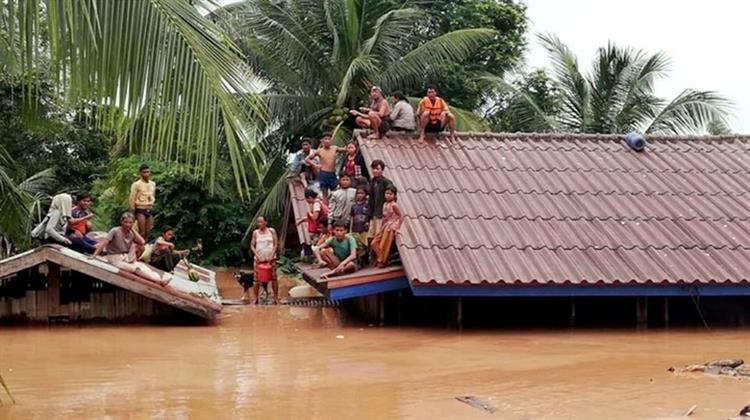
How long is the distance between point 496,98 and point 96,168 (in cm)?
1099

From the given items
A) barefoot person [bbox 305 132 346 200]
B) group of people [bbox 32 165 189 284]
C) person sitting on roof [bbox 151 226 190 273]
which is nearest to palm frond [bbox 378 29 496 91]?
barefoot person [bbox 305 132 346 200]

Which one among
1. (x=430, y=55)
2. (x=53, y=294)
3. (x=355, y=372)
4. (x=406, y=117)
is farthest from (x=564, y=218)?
(x=430, y=55)

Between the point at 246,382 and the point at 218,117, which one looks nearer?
the point at 218,117

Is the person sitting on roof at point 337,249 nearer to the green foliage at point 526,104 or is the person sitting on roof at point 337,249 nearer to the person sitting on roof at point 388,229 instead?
the person sitting on roof at point 388,229

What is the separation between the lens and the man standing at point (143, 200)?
1439cm

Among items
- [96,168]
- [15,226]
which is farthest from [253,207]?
[15,226]

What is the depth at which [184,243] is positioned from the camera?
75.0 ft

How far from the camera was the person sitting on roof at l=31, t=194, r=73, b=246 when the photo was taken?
13008mm

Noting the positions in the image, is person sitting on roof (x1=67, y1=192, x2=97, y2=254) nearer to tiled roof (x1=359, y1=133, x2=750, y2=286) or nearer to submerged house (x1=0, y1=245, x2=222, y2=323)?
submerged house (x1=0, y1=245, x2=222, y2=323)

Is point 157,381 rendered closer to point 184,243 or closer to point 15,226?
point 15,226

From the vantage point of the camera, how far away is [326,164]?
15539 mm

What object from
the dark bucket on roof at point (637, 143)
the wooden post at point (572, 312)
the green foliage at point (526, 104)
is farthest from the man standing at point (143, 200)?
the green foliage at point (526, 104)

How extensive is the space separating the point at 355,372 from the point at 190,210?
47.8ft

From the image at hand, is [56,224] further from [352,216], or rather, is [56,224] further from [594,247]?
[594,247]
